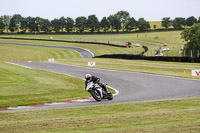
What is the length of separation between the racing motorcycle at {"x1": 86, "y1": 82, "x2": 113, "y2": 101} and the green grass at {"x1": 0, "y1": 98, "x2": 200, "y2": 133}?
2.94 meters

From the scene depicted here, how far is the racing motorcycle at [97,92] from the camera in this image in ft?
51.1

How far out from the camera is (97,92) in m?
15.9

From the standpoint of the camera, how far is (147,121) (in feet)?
30.8

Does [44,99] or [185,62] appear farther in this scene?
[185,62]

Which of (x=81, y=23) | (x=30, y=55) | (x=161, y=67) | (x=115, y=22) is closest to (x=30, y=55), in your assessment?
(x=30, y=55)

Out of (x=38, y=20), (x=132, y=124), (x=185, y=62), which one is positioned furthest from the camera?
(x=38, y=20)

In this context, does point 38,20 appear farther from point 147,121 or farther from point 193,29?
point 147,121

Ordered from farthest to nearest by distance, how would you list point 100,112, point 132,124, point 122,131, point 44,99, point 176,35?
point 176,35, point 44,99, point 100,112, point 132,124, point 122,131

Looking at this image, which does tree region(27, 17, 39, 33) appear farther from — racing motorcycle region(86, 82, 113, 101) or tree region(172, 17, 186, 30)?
racing motorcycle region(86, 82, 113, 101)

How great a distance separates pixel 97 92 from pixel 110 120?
20.1 ft

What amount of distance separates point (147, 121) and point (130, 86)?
41.8 feet

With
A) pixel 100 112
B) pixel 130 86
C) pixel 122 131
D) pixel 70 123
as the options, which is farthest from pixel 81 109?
pixel 130 86

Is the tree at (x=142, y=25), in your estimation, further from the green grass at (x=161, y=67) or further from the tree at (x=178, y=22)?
the green grass at (x=161, y=67)

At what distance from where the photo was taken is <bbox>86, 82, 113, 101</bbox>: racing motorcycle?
15589mm
